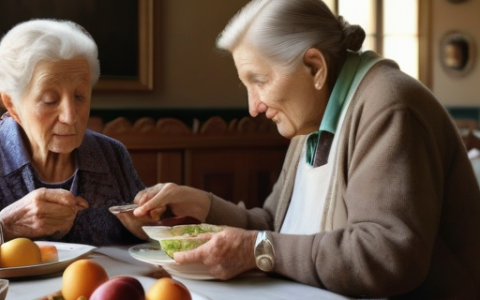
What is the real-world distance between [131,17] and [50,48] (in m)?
2.45

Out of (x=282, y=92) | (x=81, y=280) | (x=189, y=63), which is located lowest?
(x=81, y=280)

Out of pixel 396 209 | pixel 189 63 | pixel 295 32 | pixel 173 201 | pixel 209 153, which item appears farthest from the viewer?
pixel 189 63

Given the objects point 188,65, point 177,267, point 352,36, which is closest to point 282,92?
point 352,36

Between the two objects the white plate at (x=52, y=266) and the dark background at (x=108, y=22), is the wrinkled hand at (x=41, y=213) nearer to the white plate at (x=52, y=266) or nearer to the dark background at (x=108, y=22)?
the white plate at (x=52, y=266)

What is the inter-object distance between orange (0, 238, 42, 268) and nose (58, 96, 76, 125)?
578 mm

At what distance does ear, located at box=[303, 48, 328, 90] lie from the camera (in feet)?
5.54

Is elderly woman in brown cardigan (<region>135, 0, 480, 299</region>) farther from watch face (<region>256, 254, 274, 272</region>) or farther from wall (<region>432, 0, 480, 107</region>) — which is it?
wall (<region>432, 0, 480, 107</region>)

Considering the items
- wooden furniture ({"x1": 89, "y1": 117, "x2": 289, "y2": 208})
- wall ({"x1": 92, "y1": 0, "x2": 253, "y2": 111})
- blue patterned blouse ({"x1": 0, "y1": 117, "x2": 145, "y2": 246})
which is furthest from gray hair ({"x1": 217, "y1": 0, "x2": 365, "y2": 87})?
wall ({"x1": 92, "y1": 0, "x2": 253, "y2": 111})

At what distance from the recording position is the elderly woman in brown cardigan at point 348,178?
1.40 metres

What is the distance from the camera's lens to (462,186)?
1562 mm

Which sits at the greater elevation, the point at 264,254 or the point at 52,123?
the point at 52,123

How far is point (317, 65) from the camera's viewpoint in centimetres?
171

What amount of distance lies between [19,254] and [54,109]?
0.65 meters

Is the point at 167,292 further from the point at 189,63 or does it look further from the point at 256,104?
the point at 189,63
